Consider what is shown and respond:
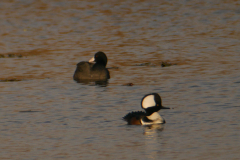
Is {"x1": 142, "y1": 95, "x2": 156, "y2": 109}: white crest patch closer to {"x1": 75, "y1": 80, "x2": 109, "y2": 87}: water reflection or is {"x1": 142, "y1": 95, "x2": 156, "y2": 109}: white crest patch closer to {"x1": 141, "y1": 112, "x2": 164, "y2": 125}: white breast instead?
{"x1": 141, "y1": 112, "x2": 164, "y2": 125}: white breast

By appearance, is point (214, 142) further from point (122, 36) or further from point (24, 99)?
point (122, 36)

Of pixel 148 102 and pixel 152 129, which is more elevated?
pixel 148 102

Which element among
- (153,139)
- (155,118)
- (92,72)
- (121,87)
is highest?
(92,72)

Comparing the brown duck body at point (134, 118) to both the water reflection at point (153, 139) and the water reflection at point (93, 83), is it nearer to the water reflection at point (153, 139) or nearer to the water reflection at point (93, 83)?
the water reflection at point (153, 139)

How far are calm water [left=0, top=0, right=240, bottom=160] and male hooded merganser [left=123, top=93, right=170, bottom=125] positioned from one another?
8.4 inches

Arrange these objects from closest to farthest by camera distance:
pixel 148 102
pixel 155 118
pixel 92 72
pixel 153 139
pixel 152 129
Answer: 1. pixel 153 139
2. pixel 152 129
3. pixel 155 118
4. pixel 148 102
5. pixel 92 72

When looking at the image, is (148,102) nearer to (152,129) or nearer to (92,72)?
(152,129)

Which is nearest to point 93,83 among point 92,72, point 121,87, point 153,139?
point 92,72

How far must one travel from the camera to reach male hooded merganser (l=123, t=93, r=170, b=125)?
14.4 metres

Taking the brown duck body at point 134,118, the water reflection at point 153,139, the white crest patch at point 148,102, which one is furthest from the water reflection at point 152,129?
the white crest patch at point 148,102

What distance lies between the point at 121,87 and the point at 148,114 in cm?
488

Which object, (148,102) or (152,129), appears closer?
(152,129)

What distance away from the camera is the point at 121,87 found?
1938 centimetres

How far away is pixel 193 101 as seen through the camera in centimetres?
1681
